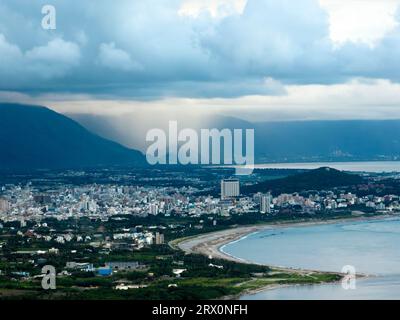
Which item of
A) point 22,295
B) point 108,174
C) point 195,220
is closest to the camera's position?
point 22,295

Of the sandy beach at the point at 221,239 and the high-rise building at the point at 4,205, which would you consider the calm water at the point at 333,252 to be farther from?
the high-rise building at the point at 4,205

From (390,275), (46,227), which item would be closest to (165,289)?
(390,275)

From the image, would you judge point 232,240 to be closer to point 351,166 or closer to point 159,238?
point 159,238

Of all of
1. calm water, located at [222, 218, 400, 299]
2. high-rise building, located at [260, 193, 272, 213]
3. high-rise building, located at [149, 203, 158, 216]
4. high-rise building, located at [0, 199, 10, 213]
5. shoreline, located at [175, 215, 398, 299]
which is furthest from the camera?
high-rise building, located at [260, 193, 272, 213]

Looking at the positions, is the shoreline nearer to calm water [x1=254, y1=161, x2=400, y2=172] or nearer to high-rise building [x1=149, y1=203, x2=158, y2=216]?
high-rise building [x1=149, y1=203, x2=158, y2=216]

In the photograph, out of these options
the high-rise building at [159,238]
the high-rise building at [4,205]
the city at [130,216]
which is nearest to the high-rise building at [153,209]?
the city at [130,216]

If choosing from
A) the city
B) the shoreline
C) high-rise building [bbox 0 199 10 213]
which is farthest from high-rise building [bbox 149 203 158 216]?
high-rise building [bbox 0 199 10 213]

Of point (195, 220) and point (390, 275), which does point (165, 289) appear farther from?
point (195, 220)
